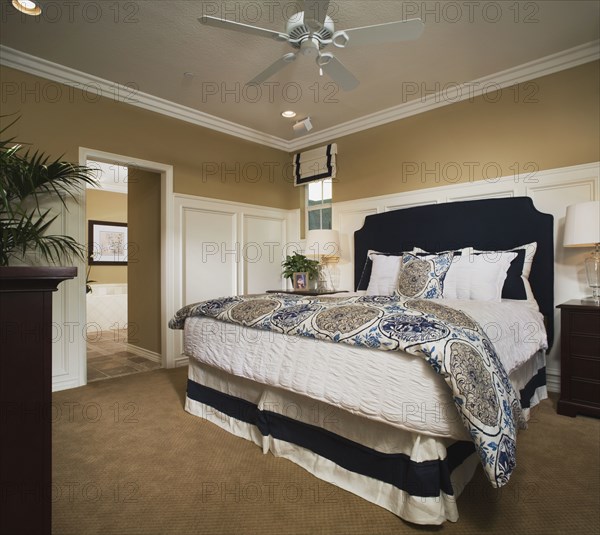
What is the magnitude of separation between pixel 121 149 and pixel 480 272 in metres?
3.36

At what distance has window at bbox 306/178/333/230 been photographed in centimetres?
482

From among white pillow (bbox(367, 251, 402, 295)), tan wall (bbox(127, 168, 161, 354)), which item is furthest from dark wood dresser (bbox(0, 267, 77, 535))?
tan wall (bbox(127, 168, 161, 354))

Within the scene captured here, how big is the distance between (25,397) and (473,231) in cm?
338

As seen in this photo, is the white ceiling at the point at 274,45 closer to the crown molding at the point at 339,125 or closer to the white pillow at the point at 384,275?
the crown molding at the point at 339,125

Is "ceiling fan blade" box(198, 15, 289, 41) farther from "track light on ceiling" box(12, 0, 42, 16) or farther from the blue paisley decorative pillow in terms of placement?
the blue paisley decorative pillow

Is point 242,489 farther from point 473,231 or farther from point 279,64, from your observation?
point 473,231

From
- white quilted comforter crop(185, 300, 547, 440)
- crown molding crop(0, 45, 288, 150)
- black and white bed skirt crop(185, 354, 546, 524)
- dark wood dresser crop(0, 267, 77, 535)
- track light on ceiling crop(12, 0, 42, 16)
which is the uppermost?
track light on ceiling crop(12, 0, 42, 16)

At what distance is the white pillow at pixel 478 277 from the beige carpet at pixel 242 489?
35.4 inches

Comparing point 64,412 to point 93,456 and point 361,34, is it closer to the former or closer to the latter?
point 93,456

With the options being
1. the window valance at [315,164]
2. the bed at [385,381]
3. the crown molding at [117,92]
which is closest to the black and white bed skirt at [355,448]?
the bed at [385,381]

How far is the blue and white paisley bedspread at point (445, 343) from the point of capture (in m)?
1.30

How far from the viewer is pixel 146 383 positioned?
341 cm

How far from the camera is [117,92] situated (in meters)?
3.54

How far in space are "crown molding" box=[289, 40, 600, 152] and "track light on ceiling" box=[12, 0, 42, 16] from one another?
2969mm
